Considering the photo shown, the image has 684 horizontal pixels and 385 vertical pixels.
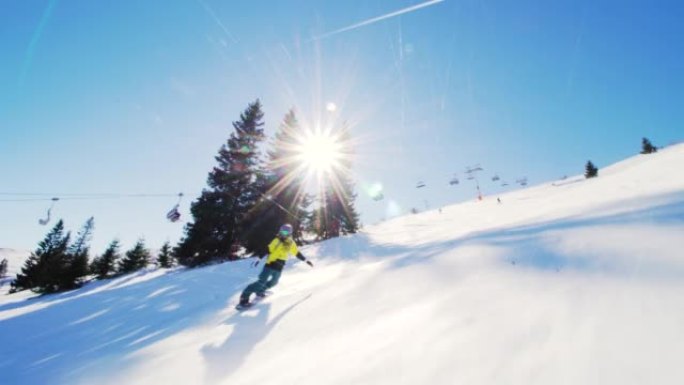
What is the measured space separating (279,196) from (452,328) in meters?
20.6

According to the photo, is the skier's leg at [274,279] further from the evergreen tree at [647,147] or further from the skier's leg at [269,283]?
the evergreen tree at [647,147]

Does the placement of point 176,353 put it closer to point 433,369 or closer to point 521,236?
point 433,369

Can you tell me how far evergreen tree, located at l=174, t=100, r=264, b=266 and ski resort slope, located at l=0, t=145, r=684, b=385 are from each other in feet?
43.1

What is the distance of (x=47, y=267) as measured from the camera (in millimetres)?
41938

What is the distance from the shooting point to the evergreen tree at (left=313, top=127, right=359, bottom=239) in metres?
26.8

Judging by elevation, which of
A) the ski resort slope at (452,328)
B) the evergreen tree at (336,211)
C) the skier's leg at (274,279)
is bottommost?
the ski resort slope at (452,328)

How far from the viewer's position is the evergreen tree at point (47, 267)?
3386cm

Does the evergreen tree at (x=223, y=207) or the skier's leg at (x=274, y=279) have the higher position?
the evergreen tree at (x=223, y=207)

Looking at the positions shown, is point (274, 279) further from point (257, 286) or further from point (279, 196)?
point (279, 196)

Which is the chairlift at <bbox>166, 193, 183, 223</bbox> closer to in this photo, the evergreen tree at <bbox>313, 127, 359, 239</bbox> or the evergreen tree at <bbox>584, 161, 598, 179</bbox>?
the evergreen tree at <bbox>313, 127, 359, 239</bbox>

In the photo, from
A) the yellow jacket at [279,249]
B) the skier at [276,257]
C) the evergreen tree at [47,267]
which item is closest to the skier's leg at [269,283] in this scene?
the skier at [276,257]

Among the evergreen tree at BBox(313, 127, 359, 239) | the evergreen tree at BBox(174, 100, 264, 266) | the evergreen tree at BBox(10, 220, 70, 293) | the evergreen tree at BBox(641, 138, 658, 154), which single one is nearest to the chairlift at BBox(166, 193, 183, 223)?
the evergreen tree at BBox(174, 100, 264, 266)

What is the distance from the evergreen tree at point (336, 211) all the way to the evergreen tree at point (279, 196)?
2.90m

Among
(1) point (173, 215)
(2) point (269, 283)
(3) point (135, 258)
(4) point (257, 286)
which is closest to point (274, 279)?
(2) point (269, 283)
